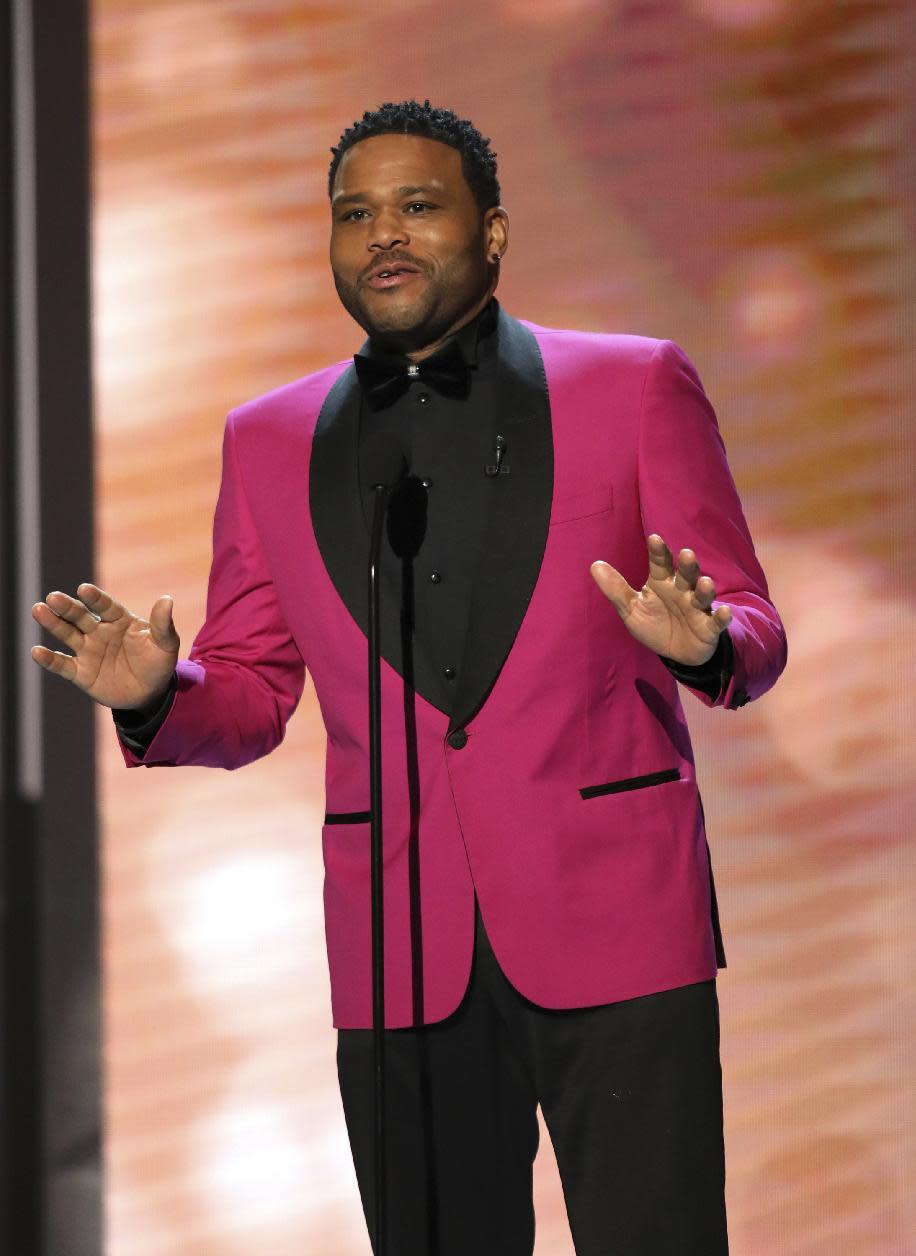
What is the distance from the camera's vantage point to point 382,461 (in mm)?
1696

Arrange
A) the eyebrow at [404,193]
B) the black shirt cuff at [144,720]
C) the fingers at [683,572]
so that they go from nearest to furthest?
1. the fingers at [683,572]
2. the black shirt cuff at [144,720]
3. the eyebrow at [404,193]

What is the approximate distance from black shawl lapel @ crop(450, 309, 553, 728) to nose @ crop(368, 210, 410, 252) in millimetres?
175

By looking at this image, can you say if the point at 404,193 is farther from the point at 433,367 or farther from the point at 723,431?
the point at 723,431

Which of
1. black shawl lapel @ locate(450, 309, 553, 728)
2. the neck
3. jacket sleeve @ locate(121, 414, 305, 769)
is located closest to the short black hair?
the neck

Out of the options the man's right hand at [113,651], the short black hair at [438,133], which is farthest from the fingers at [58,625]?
the short black hair at [438,133]

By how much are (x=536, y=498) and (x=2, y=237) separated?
5.28 ft

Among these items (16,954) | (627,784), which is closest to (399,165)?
(627,784)

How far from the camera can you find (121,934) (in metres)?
2.98

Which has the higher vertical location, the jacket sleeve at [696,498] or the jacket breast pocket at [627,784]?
the jacket sleeve at [696,498]

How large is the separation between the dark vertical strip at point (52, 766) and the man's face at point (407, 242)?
119 centimetres

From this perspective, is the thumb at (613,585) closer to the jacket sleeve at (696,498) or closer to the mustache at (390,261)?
the jacket sleeve at (696,498)

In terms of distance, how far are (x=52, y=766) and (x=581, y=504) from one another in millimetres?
1492

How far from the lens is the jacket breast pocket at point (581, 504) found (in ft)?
5.99

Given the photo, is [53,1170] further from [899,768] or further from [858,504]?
[858,504]
